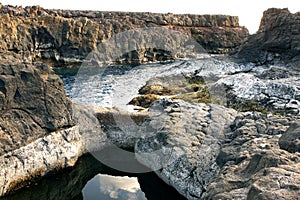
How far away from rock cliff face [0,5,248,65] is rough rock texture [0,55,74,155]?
37.8m

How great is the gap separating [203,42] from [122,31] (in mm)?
26592

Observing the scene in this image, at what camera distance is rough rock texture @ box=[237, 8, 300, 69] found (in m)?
40.5

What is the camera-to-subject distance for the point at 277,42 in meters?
43.0

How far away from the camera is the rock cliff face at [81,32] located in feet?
208

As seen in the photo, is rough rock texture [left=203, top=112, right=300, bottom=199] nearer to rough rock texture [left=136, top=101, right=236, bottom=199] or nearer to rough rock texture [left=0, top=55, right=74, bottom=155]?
rough rock texture [left=136, top=101, right=236, bottom=199]

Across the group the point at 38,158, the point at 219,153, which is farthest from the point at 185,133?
the point at 38,158

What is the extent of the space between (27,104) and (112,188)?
5.19m

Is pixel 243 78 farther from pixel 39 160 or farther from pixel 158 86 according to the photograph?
pixel 39 160

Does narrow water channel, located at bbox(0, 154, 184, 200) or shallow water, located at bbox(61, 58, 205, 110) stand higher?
narrow water channel, located at bbox(0, 154, 184, 200)

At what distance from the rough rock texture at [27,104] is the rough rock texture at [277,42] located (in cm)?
3052

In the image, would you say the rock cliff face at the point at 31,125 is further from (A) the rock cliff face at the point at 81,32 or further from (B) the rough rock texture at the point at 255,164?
(A) the rock cliff face at the point at 81,32

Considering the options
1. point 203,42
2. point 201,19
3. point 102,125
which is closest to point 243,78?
point 102,125

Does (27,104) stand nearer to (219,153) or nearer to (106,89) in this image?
(219,153)

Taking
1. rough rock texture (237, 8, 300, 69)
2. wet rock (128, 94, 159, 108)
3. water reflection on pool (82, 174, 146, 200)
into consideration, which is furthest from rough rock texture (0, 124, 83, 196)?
rough rock texture (237, 8, 300, 69)
